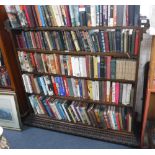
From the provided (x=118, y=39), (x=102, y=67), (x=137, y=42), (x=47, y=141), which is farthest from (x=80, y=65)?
(x=47, y=141)

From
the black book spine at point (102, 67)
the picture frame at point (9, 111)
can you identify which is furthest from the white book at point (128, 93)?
the picture frame at point (9, 111)

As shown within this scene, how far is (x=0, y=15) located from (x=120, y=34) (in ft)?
3.78

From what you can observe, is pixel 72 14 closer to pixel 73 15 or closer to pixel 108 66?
pixel 73 15

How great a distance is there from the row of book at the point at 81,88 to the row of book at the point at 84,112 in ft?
0.32

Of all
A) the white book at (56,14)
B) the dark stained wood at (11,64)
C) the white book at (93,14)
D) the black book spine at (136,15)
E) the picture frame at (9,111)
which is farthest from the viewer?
the picture frame at (9,111)

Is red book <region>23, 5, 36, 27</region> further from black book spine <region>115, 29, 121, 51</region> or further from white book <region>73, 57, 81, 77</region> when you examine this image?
black book spine <region>115, 29, 121, 51</region>

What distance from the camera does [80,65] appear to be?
1733mm

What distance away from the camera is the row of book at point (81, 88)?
1.73 metres

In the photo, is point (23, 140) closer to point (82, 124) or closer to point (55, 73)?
point (82, 124)

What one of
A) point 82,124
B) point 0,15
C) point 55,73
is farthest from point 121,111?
point 0,15

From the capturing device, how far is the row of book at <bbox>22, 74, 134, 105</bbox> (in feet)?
5.69

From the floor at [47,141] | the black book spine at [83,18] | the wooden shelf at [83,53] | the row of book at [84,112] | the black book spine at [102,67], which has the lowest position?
the floor at [47,141]

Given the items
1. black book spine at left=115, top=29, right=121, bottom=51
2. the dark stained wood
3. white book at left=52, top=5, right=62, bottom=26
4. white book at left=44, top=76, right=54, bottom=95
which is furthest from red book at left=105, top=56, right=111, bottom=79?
the dark stained wood

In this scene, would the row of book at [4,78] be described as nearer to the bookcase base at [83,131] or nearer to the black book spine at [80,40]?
the bookcase base at [83,131]
